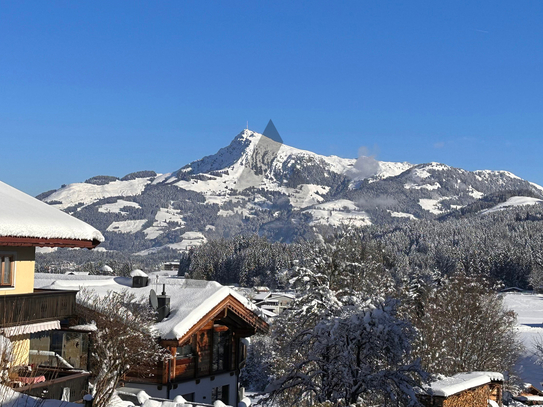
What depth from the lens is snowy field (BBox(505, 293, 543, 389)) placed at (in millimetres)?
59753

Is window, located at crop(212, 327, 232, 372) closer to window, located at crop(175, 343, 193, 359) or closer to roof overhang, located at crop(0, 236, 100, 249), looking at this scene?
window, located at crop(175, 343, 193, 359)

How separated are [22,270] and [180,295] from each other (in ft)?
27.2

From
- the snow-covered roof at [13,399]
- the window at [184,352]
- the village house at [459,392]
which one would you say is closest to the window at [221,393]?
the window at [184,352]

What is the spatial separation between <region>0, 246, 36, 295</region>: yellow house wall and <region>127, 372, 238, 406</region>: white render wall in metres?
7.14

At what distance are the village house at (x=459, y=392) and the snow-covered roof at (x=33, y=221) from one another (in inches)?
403

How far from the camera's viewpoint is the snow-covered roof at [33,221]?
49.4 feet

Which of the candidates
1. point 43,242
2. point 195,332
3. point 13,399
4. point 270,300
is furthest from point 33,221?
point 270,300

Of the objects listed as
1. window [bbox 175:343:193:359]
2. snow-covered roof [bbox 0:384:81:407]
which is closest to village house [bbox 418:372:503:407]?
window [bbox 175:343:193:359]

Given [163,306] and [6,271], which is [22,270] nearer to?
[6,271]

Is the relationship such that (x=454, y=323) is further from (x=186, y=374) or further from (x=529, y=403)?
(x=186, y=374)

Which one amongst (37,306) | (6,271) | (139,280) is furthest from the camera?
(139,280)

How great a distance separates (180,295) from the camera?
24.7 m

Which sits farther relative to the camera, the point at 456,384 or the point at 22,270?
the point at 456,384

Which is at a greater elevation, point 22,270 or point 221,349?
point 22,270
